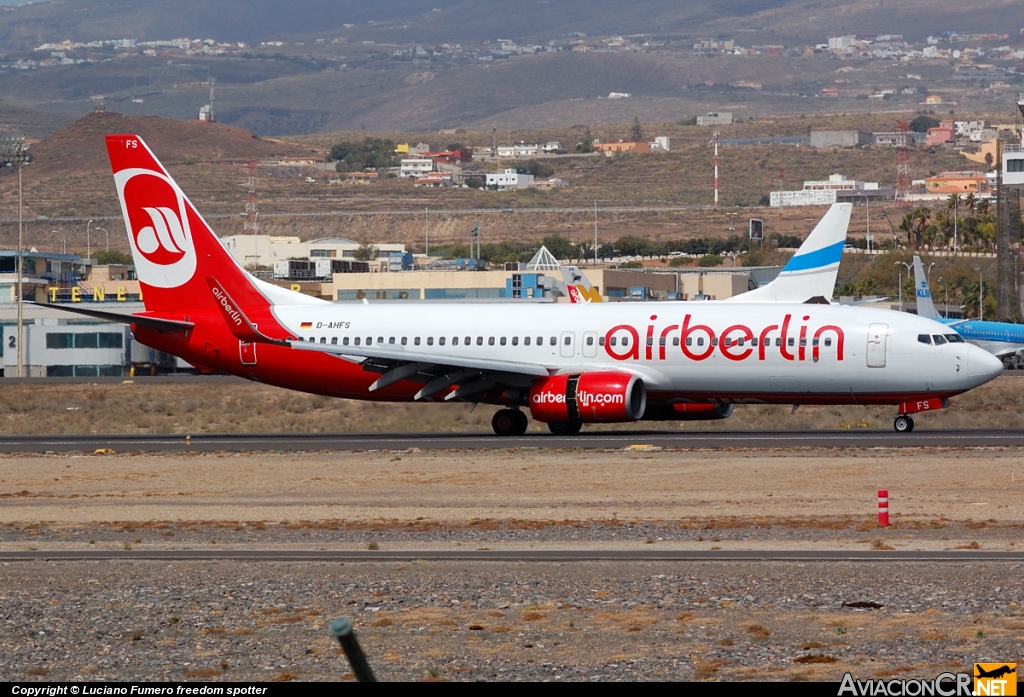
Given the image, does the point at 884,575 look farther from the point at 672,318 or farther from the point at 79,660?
the point at 672,318

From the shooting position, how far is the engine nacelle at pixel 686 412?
39969 millimetres

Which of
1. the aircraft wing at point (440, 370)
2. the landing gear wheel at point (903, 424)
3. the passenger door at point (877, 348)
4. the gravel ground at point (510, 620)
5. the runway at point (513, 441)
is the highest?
the passenger door at point (877, 348)

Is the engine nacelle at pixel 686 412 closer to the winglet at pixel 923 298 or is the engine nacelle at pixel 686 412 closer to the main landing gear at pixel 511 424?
the main landing gear at pixel 511 424

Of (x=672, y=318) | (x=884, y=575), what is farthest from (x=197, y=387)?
(x=884, y=575)

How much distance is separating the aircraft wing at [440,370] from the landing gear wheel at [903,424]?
8820 mm

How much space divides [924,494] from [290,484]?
1204cm

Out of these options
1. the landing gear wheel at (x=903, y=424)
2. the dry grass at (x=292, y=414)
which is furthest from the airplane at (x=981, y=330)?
the landing gear wheel at (x=903, y=424)

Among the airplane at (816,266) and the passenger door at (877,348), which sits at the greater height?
the airplane at (816,266)

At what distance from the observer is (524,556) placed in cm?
2052

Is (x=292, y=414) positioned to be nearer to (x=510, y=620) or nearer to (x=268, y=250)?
(x=510, y=620)

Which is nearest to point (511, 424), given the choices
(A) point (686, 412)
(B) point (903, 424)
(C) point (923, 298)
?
(A) point (686, 412)

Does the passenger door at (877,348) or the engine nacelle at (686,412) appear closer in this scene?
the passenger door at (877,348)

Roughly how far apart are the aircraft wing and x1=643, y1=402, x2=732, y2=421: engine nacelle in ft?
10.1

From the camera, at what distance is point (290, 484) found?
1193 inches
